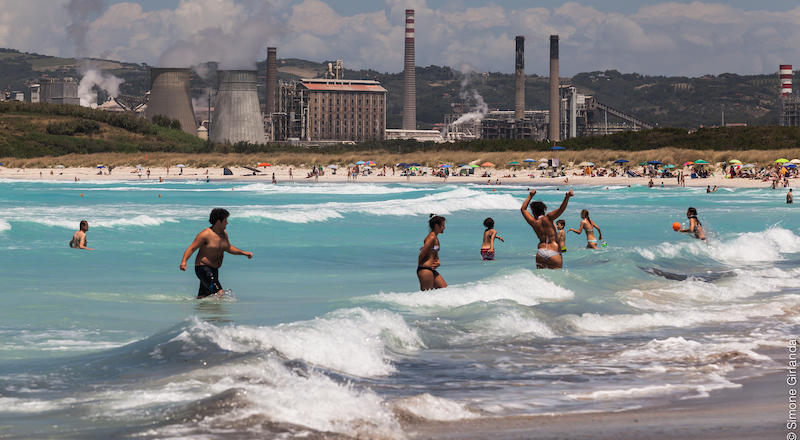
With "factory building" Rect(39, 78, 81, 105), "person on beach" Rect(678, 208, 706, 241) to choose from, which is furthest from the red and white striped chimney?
"factory building" Rect(39, 78, 81, 105)

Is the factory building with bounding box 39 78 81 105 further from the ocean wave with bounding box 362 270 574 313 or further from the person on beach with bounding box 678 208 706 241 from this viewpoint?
the ocean wave with bounding box 362 270 574 313

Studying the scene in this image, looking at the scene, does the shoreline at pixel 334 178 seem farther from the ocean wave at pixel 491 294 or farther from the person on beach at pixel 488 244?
the ocean wave at pixel 491 294

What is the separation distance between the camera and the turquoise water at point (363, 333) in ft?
17.2

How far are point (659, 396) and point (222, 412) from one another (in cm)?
300

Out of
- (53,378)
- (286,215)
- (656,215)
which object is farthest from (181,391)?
(656,215)

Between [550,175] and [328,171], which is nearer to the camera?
[550,175]

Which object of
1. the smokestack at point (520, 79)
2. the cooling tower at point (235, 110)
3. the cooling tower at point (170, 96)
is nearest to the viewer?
the cooling tower at point (170, 96)

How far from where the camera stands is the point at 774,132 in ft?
207

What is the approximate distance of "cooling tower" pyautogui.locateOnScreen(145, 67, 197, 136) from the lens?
93.8 m

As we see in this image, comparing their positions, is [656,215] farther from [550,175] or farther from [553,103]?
[553,103]

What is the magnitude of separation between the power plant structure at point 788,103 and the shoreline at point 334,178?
181 ft

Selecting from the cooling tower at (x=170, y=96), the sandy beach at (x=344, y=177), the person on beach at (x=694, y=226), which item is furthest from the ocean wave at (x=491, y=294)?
the cooling tower at (x=170, y=96)

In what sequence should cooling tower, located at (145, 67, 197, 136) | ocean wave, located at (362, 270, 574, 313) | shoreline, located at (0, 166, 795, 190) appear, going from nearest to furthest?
ocean wave, located at (362, 270, 574, 313), shoreline, located at (0, 166, 795, 190), cooling tower, located at (145, 67, 197, 136)

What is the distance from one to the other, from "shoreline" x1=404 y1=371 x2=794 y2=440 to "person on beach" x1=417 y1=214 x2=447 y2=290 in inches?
162
